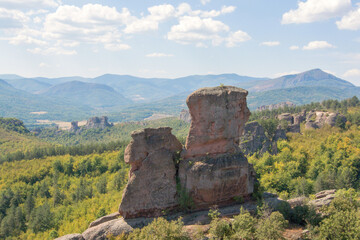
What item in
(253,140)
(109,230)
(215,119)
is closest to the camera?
(109,230)

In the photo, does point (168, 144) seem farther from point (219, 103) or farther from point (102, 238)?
point (102, 238)

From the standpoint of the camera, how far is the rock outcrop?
8707 cm

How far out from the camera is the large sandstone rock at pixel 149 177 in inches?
1111

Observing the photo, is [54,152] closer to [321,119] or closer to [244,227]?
[244,227]

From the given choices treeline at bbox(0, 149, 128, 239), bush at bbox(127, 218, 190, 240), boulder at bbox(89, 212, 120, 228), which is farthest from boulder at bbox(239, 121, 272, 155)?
bush at bbox(127, 218, 190, 240)

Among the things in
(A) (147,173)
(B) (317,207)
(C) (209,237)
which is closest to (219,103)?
(A) (147,173)

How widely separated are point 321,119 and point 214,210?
81.0 metres

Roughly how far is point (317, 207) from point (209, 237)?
13853 mm

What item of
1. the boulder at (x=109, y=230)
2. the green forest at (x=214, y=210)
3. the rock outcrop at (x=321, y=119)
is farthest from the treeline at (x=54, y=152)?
the boulder at (x=109, y=230)

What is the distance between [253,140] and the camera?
77.4 metres

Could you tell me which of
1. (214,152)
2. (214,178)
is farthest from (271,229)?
(214,152)

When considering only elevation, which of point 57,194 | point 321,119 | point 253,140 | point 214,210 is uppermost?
point 321,119

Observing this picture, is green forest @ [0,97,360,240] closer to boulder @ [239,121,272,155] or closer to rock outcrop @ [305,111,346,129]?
rock outcrop @ [305,111,346,129]

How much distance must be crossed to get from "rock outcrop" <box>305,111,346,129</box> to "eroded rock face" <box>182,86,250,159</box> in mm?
70911
